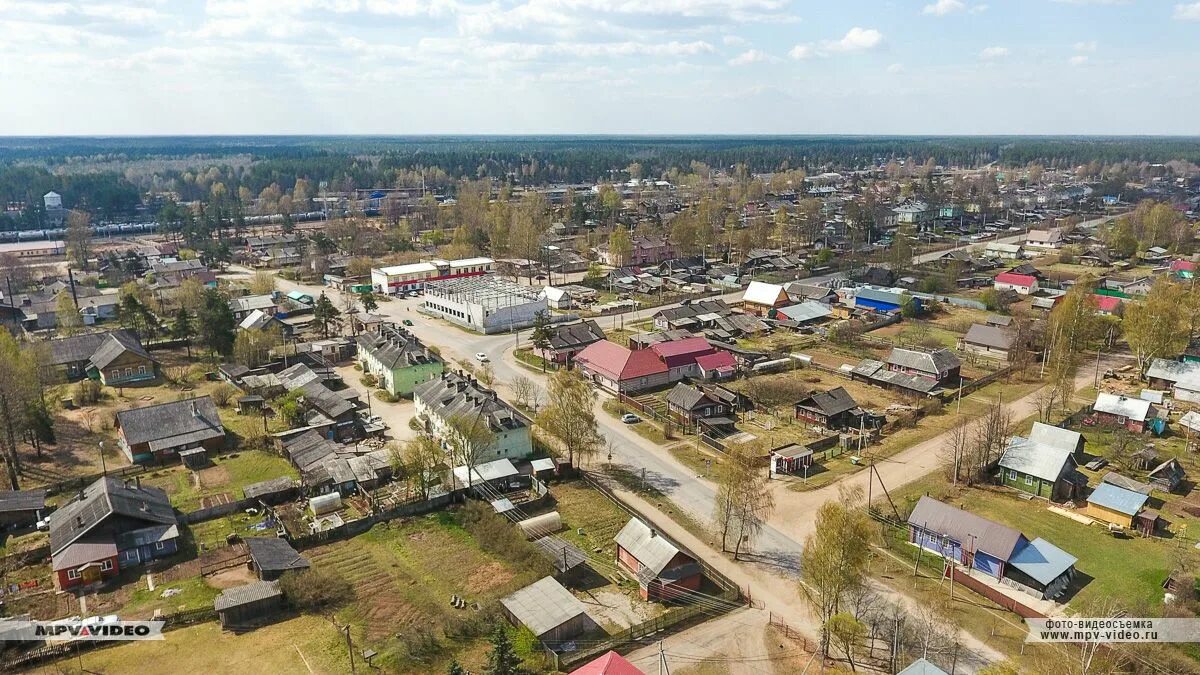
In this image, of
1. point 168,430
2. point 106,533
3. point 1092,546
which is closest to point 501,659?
point 106,533

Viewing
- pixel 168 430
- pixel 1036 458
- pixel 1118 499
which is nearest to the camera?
pixel 1118 499

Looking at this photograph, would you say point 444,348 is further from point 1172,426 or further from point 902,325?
point 1172,426

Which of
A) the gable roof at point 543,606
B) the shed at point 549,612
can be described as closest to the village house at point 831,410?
the gable roof at point 543,606

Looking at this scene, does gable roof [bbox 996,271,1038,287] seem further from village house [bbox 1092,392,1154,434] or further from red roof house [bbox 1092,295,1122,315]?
village house [bbox 1092,392,1154,434]

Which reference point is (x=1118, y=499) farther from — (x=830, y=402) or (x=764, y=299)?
(x=764, y=299)

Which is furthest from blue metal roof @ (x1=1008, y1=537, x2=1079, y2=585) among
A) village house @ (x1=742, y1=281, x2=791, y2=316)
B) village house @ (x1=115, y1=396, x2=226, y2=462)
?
village house @ (x1=742, y1=281, x2=791, y2=316)

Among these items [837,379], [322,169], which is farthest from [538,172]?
[837,379]
